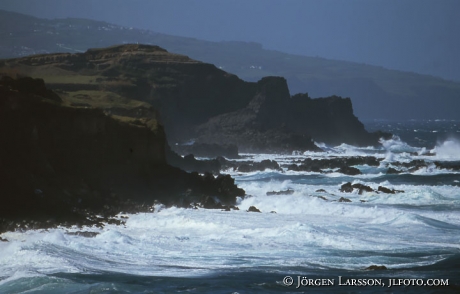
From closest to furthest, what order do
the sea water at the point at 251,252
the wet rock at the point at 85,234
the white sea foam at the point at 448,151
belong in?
the sea water at the point at 251,252 < the wet rock at the point at 85,234 < the white sea foam at the point at 448,151

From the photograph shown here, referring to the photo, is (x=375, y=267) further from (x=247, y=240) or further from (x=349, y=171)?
(x=349, y=171)

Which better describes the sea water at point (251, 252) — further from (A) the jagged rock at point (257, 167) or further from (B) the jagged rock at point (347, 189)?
(A) the jagged rock at point (257, 167)

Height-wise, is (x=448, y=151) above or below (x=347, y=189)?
above

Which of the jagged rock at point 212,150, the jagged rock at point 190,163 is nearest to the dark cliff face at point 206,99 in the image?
the jagged rock at point 212,150

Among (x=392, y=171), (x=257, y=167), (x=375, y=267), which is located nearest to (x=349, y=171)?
(x=392, y=171)

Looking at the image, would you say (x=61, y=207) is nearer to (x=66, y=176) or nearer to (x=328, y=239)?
(x=66, y=176)

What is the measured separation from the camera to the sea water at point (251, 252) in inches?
774

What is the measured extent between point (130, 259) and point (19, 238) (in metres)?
3.60

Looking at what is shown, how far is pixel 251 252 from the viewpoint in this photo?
24.8 m

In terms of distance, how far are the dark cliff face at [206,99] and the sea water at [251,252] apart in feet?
131

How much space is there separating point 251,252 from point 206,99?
7673 centimetres

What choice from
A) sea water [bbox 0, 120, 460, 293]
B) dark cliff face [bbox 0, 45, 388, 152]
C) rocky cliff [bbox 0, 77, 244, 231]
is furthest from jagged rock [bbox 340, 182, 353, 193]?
dark cliff face [bbox 0, 45, 388, 152]

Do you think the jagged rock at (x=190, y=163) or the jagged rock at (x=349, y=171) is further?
the jagged rock at (x=349, y=171)

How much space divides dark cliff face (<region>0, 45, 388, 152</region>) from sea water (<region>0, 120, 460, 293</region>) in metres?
39.8
